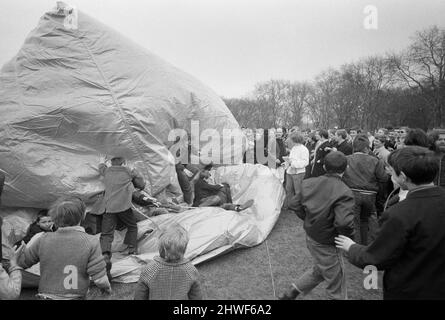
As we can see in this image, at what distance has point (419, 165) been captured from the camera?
189 cm

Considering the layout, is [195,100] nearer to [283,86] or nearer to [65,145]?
[65,145]

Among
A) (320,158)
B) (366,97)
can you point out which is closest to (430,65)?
(366,97)

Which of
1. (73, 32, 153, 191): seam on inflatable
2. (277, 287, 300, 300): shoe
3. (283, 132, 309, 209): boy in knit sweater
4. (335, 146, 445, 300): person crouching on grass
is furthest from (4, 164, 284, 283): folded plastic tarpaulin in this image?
(335, 146, 445, 300): person crouching on grass

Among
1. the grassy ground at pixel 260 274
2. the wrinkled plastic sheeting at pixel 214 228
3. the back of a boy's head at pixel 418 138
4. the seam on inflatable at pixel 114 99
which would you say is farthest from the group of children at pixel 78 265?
the back of a boy's head at pixel 418 138

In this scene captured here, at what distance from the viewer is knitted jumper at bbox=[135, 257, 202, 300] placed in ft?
6.86

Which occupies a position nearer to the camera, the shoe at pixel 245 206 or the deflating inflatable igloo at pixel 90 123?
the deflating inflatable igloo at pixel 90 123

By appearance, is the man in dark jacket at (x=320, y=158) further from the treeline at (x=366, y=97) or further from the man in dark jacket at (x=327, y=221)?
the treeline at (x=366, y=97)

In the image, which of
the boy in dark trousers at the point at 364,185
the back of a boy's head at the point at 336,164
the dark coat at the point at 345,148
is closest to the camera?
the back of a boy's head at the point at 336,164

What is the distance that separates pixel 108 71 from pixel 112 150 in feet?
4.65

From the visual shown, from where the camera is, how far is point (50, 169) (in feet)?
15.4

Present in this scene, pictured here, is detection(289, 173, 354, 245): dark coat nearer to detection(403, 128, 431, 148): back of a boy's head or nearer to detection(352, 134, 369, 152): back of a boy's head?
detection(403, 128, 431, 148): back of a boy's head

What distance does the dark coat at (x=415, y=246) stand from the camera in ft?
5.91

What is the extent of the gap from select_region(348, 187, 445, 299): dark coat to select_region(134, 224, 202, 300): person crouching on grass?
44.3 inches
